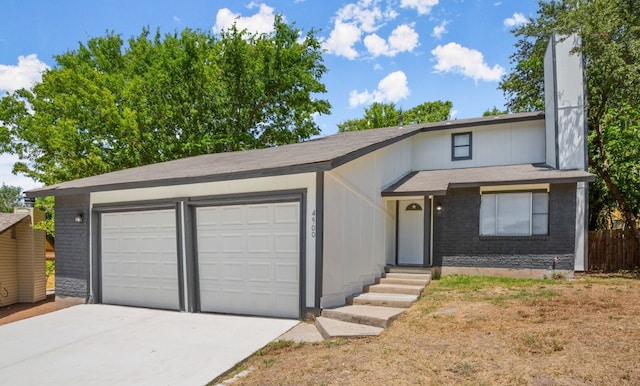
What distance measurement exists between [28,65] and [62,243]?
25105 millimetres

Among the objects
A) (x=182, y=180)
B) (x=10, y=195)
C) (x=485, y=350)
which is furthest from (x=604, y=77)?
(x=10, y=195)

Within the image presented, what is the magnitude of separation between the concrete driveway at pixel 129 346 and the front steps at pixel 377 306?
33.2 inches

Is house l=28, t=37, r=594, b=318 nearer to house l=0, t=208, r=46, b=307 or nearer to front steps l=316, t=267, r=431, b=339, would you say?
front steps l=316, t=267, r=431, b=339

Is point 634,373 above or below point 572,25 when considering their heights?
below

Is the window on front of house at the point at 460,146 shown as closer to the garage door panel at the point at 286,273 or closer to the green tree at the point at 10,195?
the garage door panel at the point at 286,273

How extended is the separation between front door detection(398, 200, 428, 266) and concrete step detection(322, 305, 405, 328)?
4562mm

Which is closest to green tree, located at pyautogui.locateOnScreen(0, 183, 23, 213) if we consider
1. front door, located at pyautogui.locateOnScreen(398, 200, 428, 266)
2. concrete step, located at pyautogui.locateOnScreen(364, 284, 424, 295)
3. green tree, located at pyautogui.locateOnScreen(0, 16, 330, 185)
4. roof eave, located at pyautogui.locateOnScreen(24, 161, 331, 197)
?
green tree, located at pyautogui.locateOnScreen(0, 16, 330, 185)

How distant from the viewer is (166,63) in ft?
74.7

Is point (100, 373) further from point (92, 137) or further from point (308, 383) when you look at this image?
point (92, 137)

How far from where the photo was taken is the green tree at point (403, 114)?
3300 cm

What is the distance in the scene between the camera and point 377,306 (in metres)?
7.84

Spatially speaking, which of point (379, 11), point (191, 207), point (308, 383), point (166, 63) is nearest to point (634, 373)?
point (308, 383)

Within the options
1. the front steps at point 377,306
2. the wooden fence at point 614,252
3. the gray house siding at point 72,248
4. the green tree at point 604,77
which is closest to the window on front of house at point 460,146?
the green tree at point 604,77

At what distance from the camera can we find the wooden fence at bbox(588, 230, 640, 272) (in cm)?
1395
